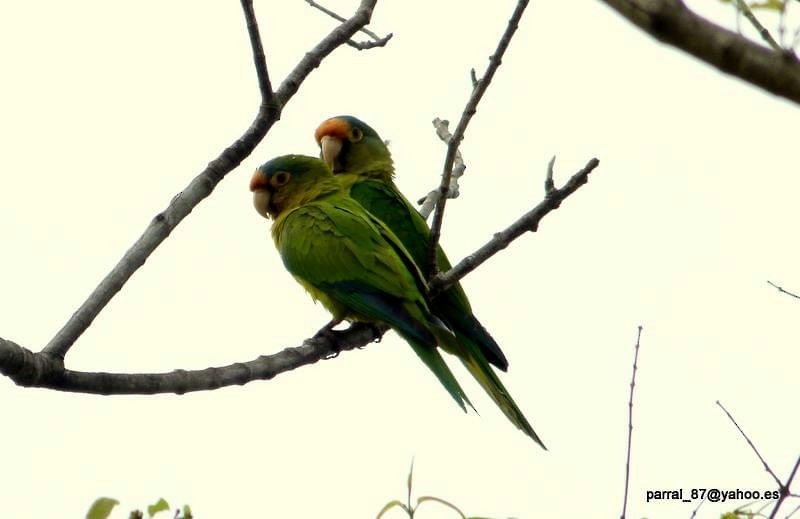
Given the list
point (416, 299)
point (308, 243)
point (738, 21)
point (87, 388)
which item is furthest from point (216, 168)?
point (308, 243)

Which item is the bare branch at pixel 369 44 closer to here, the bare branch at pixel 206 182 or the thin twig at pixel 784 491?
the bare branch at pixel 206 182

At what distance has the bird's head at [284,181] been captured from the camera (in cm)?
700

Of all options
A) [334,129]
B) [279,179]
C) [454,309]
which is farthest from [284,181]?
[454,309]

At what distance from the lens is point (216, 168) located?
358 centimetres

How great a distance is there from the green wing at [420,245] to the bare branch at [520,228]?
2.25 ft

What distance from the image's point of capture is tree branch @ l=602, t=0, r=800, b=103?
1.40 metres

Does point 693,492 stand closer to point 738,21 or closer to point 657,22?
point 738,21

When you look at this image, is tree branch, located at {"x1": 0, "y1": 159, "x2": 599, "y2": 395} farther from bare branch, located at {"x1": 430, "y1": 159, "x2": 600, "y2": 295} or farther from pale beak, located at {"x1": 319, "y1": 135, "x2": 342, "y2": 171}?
pale beak, located at {"x1": 319, "y1": 135, "x2": 342, "y2": 171}

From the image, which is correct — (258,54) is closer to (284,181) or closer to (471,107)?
(471,107)

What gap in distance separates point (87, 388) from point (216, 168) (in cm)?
103

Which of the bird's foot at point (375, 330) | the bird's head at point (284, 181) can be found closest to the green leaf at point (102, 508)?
the bird's foot at point (375, 330)

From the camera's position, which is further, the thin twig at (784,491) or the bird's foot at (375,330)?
the bird's foot at (375,330)

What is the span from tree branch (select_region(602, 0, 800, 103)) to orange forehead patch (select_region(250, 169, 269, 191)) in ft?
19.0

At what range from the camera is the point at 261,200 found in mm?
7070
